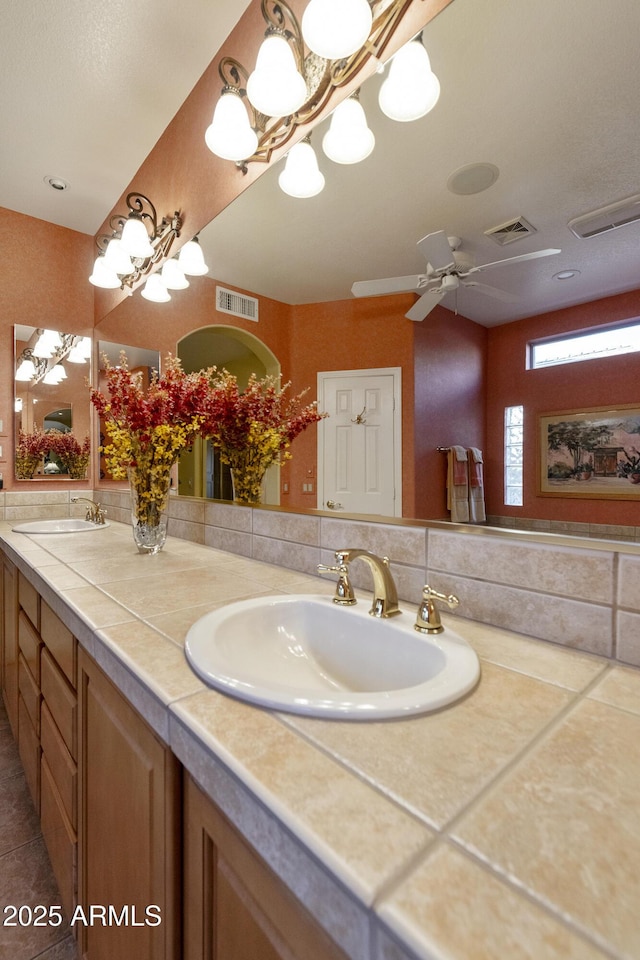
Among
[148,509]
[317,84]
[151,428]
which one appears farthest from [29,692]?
[317,84]

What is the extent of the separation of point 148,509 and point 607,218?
1451 millimetres

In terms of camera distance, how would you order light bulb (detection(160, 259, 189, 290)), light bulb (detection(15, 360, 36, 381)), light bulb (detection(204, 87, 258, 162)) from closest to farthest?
light bulb (detection(204, 87, 258, 162)) → light bulb (detection(160, 259, 189, 290)) → light bulb (detection(15, 360, 36, 381))

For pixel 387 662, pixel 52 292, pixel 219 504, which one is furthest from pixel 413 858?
pixel 52 292

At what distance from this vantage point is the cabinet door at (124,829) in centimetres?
59

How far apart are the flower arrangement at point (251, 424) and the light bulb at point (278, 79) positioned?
2.61 ft

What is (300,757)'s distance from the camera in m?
0.45

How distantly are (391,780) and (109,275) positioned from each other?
9.09 feet

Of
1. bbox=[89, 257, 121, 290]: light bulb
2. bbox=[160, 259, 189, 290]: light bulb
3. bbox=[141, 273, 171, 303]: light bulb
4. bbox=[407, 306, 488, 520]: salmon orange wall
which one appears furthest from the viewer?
bbox=[89, 257, 121, 290]: light bulb

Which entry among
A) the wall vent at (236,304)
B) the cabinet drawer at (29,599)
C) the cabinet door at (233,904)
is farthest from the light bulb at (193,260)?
the cabinet door at (233,904)

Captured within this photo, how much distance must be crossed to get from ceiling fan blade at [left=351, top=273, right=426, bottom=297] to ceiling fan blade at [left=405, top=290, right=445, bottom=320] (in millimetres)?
30

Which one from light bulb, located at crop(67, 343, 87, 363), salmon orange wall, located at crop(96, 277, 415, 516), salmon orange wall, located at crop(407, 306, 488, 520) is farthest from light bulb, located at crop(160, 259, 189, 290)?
salmon orange wall, located at crop(407, 306, 488, 520)

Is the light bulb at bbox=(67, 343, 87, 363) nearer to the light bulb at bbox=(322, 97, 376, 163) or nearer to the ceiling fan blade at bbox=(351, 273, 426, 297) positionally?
the light bulb at bbox=(322, 97, 376, 163)

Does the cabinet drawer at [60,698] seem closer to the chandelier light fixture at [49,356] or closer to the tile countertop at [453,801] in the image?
the tile countertop at [453,801]

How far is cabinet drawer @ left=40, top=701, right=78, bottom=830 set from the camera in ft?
3.25
